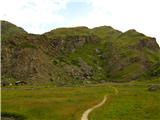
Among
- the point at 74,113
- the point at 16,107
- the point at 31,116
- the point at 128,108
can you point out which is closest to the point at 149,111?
the point at 128,108

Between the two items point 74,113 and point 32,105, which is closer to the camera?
point 74,113

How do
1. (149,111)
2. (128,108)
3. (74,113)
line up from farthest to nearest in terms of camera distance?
(128,108), (149,111), (74,113)

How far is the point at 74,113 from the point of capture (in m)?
68.6

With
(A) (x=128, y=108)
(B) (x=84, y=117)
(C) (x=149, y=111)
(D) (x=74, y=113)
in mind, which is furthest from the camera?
(A) (x=128, y=108)

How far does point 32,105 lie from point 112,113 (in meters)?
18.1

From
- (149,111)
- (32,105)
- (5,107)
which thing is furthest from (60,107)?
(149,111)

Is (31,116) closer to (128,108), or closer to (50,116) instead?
(50,116)

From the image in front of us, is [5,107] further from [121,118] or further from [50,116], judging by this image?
[121,118]

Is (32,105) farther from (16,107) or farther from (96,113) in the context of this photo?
(96,113)

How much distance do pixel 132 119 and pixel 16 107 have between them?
88.0 ft

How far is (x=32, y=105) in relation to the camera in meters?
81.7

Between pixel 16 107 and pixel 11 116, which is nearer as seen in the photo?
pixel 11 116

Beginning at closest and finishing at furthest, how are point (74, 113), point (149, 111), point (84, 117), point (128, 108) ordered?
point (84, 117)
point (74, 113)
point (149, 111)
point (128, 108)

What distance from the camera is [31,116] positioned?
70.8 meters
